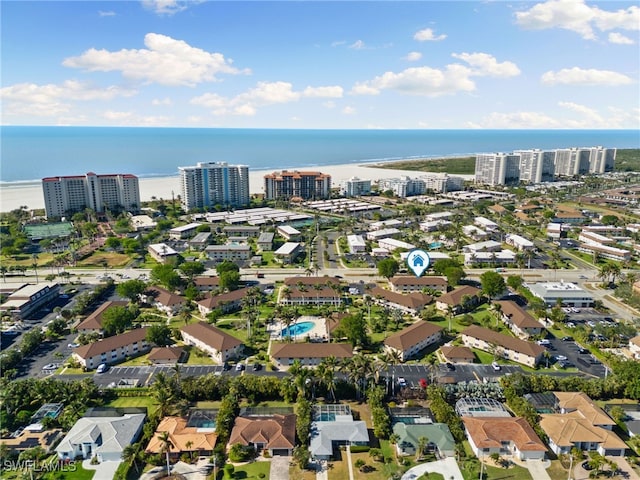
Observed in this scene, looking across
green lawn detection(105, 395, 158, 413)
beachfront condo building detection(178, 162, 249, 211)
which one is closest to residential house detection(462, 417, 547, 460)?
green lawn detection(105, 395, 158, 413)

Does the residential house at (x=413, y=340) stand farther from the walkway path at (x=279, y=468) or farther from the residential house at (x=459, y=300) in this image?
the walkway path at (x=279, y=468)

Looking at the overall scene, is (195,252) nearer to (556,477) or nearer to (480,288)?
(480,288)

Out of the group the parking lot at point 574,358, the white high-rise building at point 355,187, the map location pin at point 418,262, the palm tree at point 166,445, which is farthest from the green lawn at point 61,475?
the white high-rise building at point 355,187

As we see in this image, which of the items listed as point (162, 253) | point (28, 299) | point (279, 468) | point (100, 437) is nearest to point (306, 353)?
point (279, 468)

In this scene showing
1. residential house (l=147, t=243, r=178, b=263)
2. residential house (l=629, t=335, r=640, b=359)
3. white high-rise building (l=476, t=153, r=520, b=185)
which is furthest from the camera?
white high-rise building (l=476, t=153, r=520, b=185)

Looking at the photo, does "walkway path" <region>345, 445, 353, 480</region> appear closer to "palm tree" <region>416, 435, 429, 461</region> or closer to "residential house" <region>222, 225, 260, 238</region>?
"palm tree" <region>416, 435, 429, 461</region>

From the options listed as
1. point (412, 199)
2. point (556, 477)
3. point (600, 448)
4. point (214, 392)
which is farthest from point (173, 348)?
point (412, 199)
